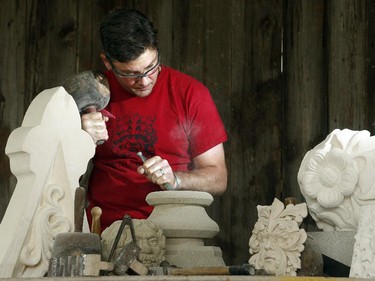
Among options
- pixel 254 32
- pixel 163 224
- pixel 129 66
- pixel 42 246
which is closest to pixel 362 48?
pixel 254 32

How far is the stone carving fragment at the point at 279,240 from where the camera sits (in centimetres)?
361

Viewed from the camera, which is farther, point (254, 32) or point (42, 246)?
point (254, 32)

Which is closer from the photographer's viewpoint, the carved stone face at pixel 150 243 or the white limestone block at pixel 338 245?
the carved stone face at pixel 150 243

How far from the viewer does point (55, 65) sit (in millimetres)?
5398

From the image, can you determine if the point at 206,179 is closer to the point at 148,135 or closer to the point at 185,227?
the point at 148,135

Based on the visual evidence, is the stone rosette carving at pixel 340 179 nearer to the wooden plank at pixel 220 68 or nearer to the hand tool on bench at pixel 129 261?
the hand tool on bench at pixel 129 261

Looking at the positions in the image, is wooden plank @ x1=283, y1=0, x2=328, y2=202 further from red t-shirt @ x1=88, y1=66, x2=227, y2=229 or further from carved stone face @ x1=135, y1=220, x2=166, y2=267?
carved stone face @ x1=135, y1=220, x2=166, y2=267

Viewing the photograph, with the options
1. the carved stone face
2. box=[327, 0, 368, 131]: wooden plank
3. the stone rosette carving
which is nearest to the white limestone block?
the stone rosette carving

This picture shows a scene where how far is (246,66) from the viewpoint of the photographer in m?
5.32

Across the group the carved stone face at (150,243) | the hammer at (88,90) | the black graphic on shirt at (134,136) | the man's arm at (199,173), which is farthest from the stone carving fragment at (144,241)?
the black graphic on shirt at (134,136)

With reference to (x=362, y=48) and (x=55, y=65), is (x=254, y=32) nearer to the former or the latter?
(x=362, y=48)

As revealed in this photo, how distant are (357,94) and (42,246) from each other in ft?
6.77

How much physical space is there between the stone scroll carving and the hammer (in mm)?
312

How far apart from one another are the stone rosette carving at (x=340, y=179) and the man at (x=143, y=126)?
0.65 m
